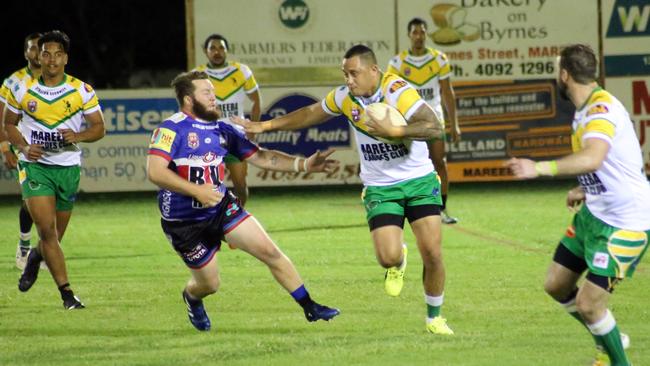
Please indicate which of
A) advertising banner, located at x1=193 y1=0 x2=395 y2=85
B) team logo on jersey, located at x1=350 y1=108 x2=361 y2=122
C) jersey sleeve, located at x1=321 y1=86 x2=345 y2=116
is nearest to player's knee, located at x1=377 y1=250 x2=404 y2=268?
team logo on jersey, located at x1=350 y1=108 x2=361 y2=122

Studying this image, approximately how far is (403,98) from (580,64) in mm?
1993

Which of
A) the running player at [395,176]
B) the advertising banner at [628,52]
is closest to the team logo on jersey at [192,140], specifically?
the running player at [395,176]

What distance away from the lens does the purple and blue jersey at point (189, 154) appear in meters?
9.40

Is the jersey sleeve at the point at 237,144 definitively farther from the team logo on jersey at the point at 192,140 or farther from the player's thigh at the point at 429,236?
the player's thigh at the point at 429,236

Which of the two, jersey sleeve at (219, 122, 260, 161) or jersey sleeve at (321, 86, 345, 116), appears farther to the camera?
jersey sleeve at (321, 86, 345, 116)

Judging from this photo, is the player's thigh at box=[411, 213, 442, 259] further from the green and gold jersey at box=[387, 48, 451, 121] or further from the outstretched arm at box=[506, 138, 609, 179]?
the green and gold jersey at box=[387, 48, 451, 121]

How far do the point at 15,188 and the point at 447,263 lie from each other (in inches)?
410

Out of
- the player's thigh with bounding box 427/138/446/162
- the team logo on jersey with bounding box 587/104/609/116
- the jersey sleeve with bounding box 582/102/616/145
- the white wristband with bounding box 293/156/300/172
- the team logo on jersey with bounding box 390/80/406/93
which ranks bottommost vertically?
the player's thigh with bounding box 427/138/446/162

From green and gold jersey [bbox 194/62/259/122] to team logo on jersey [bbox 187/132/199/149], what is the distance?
7232 millimetres

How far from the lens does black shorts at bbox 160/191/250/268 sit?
9.52m

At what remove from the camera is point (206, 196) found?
9.17 metres

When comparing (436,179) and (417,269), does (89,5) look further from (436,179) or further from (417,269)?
(436,179)

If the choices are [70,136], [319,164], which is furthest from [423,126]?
[70,136]

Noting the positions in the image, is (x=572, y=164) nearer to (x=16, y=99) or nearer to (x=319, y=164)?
(x=319, y=164)
